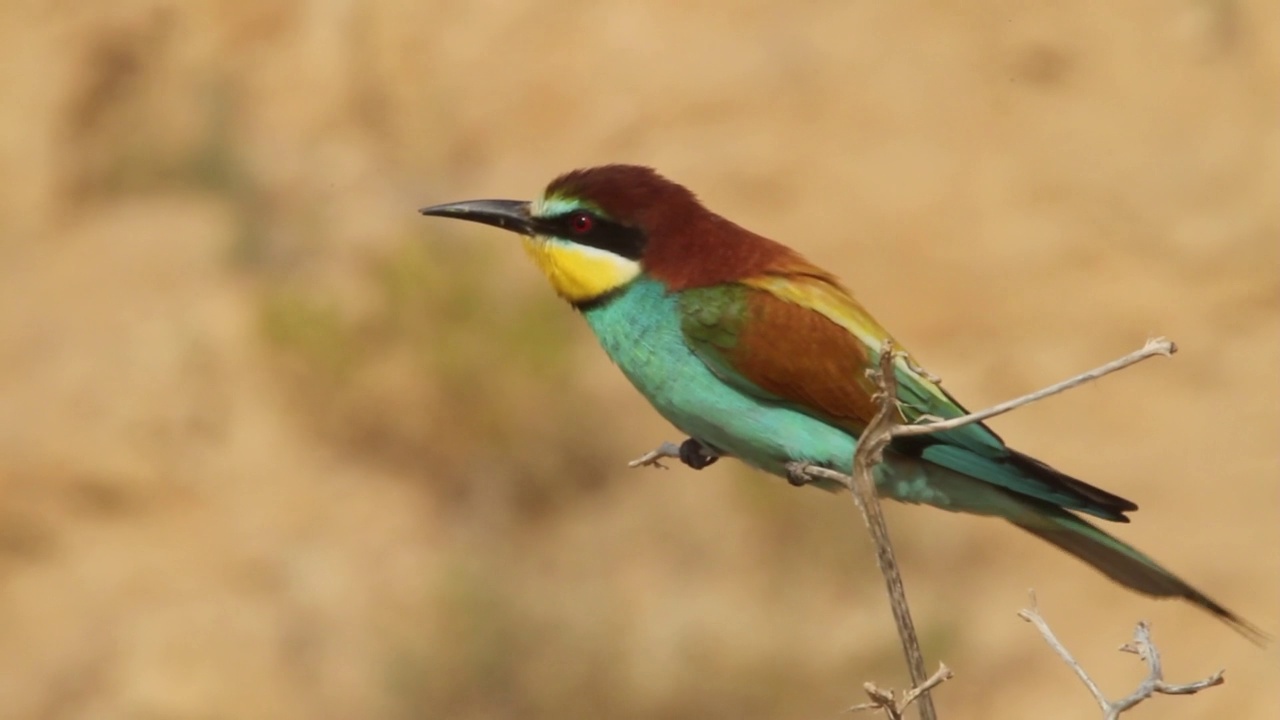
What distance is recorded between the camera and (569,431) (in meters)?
5.96

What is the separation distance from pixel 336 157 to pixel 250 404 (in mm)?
1384

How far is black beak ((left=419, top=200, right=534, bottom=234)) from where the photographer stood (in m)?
2.63

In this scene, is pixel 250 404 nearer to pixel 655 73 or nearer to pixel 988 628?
pixel 655 73

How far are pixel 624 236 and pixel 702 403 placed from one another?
1.00ft

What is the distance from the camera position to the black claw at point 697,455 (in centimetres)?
257

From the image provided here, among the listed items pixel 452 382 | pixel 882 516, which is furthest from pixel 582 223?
pixel 452 382

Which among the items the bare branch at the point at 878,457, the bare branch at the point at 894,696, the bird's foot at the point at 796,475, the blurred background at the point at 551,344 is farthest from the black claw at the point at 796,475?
the blurred background at the point at 551,344

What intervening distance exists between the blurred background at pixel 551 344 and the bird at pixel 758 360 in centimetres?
246

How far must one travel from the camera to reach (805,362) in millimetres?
2480

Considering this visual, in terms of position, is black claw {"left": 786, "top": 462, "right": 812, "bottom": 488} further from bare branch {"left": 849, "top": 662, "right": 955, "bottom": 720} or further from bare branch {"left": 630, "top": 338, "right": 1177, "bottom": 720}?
bare branch {"left": 849, "top": 662, "right": 955, "bottom": 720}

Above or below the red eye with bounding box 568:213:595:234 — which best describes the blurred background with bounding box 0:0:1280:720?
above

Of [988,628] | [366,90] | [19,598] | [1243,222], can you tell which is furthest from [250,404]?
[1243,222]

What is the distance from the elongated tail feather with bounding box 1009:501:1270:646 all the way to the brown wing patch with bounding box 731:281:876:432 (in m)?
0.30

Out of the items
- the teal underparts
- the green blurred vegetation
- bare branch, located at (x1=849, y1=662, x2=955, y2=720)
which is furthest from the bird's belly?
the green blurred vegetation
